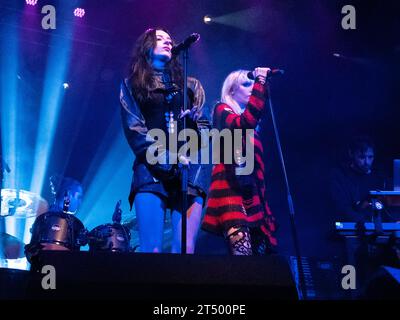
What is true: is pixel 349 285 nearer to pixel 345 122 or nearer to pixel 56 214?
pixel 345 122

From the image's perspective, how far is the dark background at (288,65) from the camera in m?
5.90

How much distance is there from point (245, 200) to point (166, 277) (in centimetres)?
135

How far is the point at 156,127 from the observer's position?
10.7 feet

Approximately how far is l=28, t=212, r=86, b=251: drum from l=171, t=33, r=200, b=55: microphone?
2397mm

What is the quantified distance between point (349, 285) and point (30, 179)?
12.7 ft

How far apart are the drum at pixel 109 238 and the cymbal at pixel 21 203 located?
103 centimetres

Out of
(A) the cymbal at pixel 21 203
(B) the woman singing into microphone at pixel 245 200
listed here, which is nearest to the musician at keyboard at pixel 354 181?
(B) the woman singing into microphone at pixel 245 200

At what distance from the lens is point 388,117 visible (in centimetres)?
614

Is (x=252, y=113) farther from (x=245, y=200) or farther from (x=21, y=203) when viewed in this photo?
(x=21, y=203)

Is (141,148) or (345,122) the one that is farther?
(345,122)
